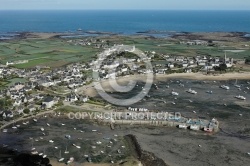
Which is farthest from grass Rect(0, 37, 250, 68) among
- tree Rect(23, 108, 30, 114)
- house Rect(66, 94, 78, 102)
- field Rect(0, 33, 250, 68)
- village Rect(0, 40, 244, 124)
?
tree Rect(23, 108, 30, 114)

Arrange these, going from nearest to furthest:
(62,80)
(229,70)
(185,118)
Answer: (185,118) → (62,80) → (229,70)

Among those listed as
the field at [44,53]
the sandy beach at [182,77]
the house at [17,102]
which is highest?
the field at [44,53]

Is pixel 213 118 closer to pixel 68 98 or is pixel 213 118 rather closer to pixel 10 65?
pixel 68 98

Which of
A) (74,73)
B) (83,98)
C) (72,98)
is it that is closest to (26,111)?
(72,98)

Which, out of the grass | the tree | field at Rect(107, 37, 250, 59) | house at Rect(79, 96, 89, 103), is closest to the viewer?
the tree

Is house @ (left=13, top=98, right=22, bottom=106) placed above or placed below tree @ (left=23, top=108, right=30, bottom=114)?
above

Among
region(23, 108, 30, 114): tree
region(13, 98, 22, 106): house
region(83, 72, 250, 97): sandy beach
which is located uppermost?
region(83, 72, 250, 97): sandy beach

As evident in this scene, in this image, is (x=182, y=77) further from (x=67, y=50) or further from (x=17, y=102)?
(x=67, y=50)

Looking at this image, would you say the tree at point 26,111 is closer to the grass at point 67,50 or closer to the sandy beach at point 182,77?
the sandy beach at point 182,77

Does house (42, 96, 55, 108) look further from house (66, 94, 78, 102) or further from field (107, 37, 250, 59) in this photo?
field (107, 37, 250, 59)

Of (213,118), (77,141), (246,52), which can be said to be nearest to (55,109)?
(77,141)

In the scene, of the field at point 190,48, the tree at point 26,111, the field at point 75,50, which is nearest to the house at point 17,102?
the tree at point 26,111
